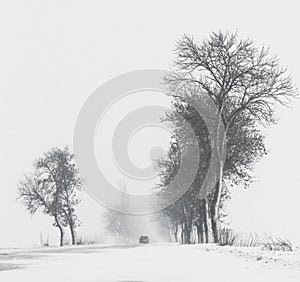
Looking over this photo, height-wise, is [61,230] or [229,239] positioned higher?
[61,230]

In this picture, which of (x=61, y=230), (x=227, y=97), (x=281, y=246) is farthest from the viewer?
(x=61, y=230)

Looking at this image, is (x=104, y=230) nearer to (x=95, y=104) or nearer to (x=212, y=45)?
(x=95, y=104)

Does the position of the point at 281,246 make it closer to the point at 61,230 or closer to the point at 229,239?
the point at 229,239

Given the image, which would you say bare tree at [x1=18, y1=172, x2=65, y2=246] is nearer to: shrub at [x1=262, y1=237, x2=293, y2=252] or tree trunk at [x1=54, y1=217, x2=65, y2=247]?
tree trunk at [x1=54, y1=217, x2=65, y2=247]

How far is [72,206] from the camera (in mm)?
69250

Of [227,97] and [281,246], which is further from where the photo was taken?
[227,97]

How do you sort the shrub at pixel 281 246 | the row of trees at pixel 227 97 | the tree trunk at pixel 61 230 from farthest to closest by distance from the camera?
the tree trunk at pixel 61 230, the row of trees at pixel 227 97, the shrub at pixel 281 246

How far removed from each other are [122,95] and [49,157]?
25.5 metres

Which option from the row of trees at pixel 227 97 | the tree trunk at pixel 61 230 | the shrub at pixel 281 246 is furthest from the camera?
the tree trunk at pixel 61 230

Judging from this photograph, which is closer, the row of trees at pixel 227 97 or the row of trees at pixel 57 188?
the row of trees at pixel 227 97

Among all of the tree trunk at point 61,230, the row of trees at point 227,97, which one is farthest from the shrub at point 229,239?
the tree trunk at point 61,230

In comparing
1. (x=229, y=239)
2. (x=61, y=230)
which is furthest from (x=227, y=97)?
(x=61, y=230)

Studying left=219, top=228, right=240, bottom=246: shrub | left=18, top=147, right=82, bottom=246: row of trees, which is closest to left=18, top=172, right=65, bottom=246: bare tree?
left=18, top=147, right=82, bottom=246: row of trees

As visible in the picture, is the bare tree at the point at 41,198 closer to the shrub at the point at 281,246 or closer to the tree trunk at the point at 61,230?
the tree trunk at the point at 61,230
